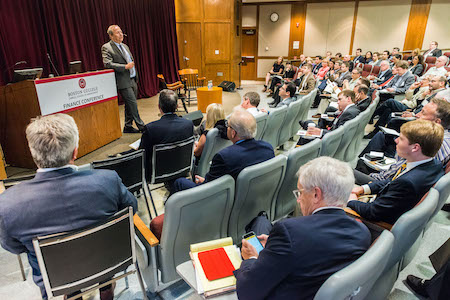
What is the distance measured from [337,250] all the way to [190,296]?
4.08 ft

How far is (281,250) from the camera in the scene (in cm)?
104

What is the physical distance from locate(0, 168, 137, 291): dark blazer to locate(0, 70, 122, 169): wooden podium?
273cm

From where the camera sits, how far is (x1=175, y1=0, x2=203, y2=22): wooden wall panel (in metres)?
9.80

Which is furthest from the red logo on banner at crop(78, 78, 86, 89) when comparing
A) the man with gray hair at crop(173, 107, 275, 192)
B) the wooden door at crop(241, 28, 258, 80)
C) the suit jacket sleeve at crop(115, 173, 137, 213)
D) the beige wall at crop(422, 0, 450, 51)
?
the beige wall at crop(422, 0, 450, 51)

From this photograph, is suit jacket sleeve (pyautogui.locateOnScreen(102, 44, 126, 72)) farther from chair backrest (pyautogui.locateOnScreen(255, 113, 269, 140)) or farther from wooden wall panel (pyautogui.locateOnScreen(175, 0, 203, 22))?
wooden wall panel (pyautogui.locateOnScreen(175, 0, 203, 22))

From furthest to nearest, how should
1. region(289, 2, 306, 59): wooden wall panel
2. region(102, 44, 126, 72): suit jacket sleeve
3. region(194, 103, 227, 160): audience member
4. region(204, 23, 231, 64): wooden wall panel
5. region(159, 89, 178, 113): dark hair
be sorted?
1. region(289, 2, 306, 59): wooden wall panel
2. region(204, 23, 231, 64): wooden wall panel
3. region(102, 44, 126, 72): suit jacket sleeve
4. region(194, 103, 227, 160): audience member
5. region(159, 89, 178, 113): dark hair

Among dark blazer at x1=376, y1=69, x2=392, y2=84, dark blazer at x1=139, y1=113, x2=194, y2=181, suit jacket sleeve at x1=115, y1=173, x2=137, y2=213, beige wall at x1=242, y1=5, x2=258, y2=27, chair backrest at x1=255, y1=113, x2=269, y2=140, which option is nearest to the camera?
suit jacket sleeve at x1=115, y1=173, x2=137, y2=213

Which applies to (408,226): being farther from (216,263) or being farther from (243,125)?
(243,125)

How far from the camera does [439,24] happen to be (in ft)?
38.0

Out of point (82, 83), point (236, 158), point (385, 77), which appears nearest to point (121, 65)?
point (82, 83)

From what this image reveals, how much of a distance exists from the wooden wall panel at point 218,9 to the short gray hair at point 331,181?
32.5ft

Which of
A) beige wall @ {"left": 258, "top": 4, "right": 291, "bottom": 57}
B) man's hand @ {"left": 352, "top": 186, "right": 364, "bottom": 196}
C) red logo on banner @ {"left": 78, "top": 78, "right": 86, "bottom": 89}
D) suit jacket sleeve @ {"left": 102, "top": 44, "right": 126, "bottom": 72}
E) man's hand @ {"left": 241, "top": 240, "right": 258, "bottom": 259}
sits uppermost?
beige wall @ {"left": 258, "top": 4, "right": 291, "bottom": 57}

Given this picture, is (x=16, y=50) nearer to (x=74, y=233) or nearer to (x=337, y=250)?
(x=74, y=233)

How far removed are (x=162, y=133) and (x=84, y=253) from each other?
1456 mm
